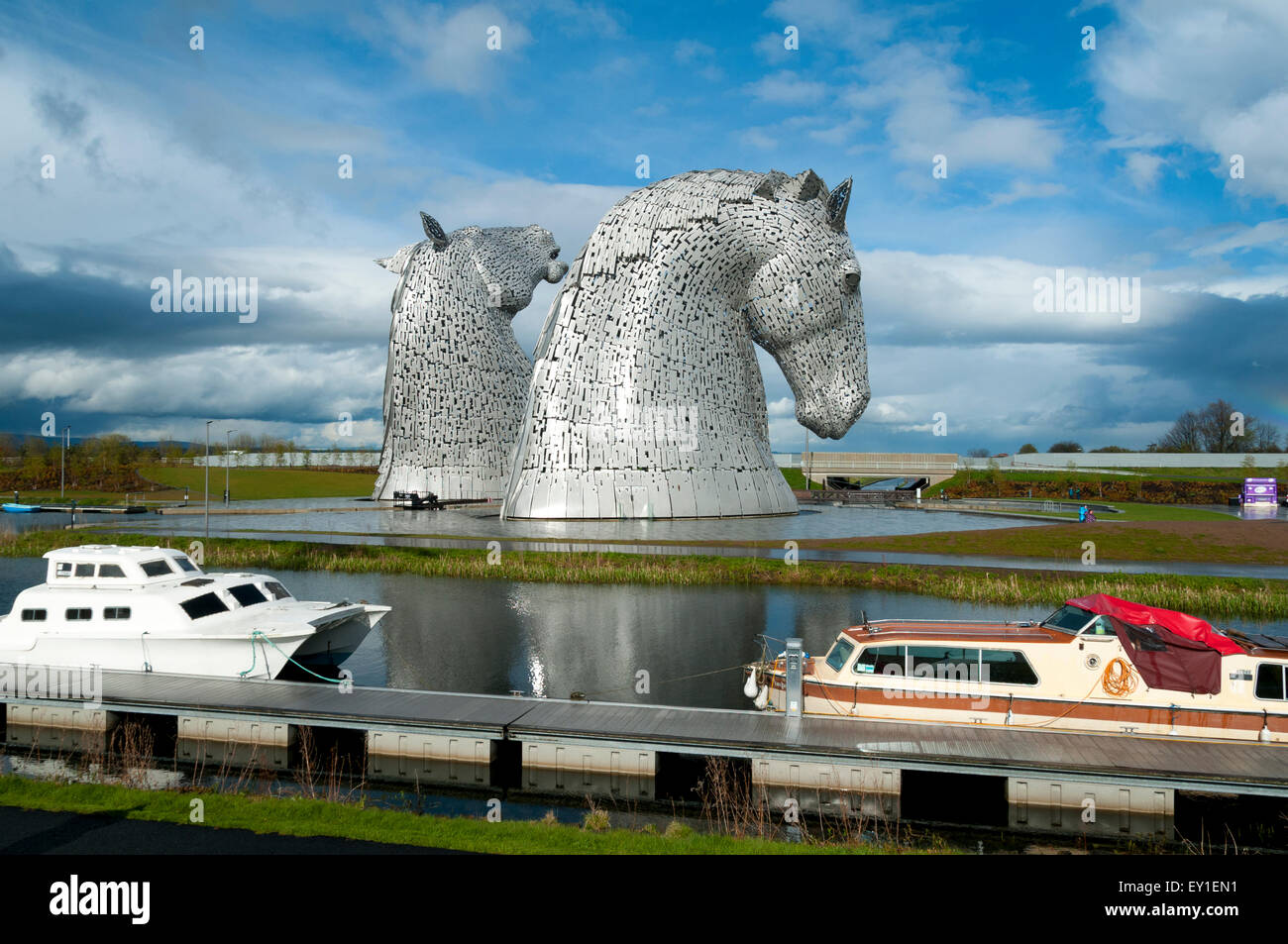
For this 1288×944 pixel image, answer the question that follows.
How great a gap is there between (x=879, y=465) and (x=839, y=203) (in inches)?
2389

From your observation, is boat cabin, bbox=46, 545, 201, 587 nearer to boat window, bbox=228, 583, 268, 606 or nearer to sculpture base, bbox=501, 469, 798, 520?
boat window, bbox=228, 583, 268, 606

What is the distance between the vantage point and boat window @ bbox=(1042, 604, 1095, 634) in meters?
11.9

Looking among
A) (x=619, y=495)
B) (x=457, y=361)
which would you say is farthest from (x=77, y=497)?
(x=619, y=495)

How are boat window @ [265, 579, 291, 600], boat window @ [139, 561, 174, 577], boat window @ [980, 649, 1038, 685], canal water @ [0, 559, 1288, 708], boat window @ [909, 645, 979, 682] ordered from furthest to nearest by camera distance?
boat window @ [265, 579, 291, 600] < canal water @ [0, 559, 1288, 708] < boat window @ [139, 561, 174, 577] < boat window @ [909, 645, 979, 682] < boat window @ [980, 649, 1038, 685]

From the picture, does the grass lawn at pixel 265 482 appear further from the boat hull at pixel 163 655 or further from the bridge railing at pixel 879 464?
the boat hull at pixel 163 655

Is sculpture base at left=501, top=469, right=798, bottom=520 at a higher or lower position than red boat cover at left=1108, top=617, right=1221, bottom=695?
higher

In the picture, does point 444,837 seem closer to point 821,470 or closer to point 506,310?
point 506,310

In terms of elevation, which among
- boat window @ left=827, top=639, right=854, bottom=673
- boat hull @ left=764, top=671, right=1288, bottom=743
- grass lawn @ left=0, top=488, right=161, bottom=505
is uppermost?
grass lawn @ left=0, top=488, right=161, bottom=505

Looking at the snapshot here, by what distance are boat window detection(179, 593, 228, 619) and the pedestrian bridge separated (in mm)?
82070

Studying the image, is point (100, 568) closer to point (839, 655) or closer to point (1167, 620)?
point (839, 655)

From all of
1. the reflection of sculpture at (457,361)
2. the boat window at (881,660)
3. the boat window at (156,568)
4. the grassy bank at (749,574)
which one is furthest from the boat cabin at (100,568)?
the reflection of sculpture at (457,361)

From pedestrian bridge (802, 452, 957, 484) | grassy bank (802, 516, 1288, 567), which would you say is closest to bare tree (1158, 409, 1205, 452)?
pedestrian bridge (802, 452, 957, 484)
